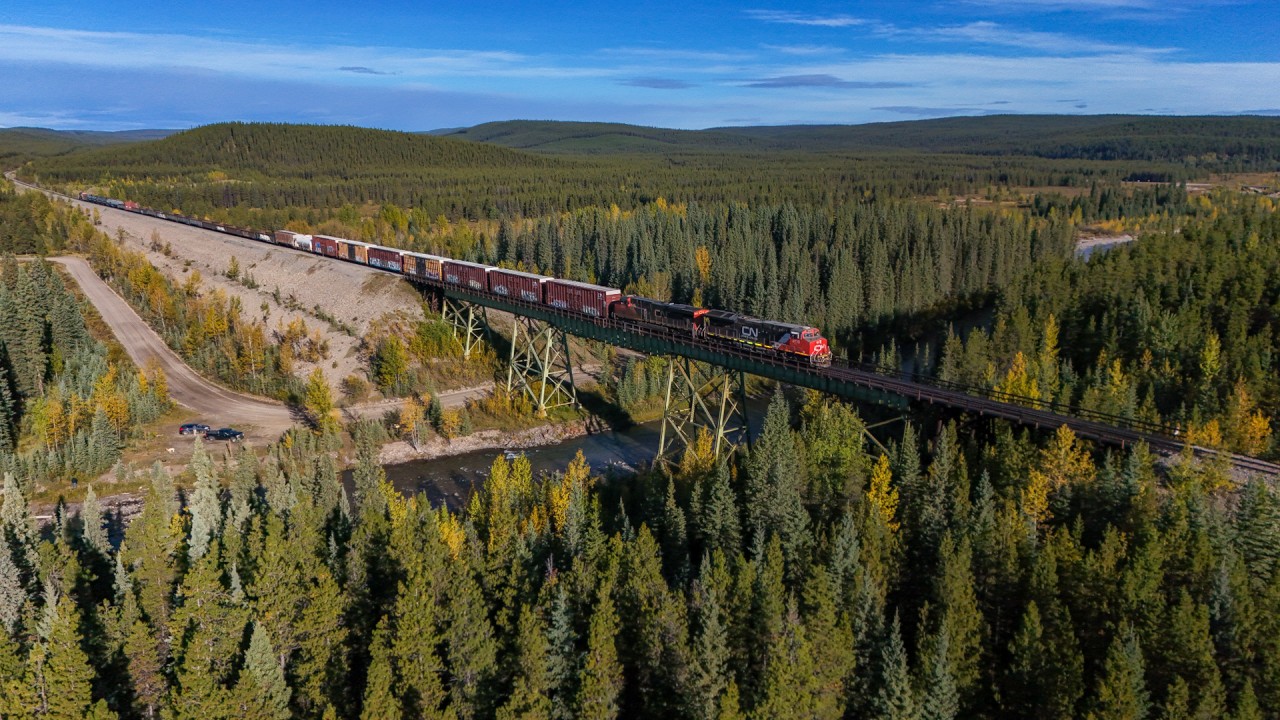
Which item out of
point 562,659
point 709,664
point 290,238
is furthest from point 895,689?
point 290,238

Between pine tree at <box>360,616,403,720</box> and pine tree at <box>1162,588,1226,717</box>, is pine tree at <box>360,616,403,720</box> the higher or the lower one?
the lower one

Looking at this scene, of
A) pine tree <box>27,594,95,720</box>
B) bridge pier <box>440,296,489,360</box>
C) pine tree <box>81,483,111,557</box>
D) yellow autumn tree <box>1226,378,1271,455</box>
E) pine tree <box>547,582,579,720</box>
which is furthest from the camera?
bridge pier <box>440,296,489,360</box>

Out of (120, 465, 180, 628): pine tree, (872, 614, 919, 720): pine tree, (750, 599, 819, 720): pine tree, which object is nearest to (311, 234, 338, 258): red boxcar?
(120, 465, 180, 628): pine tree

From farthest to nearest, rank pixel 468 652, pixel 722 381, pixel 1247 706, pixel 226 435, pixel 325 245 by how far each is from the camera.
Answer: pixel 325 245
pixel 226 435
pixel 722 381
pixel 468 652
pixel 1247 706

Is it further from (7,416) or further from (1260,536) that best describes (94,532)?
(1260,536)

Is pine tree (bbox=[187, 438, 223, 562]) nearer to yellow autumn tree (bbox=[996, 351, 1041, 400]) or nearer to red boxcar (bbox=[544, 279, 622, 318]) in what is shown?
red boxcar (bbox=[544, 279, 622, 318])

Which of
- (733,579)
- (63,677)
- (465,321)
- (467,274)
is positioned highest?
(467,274)
